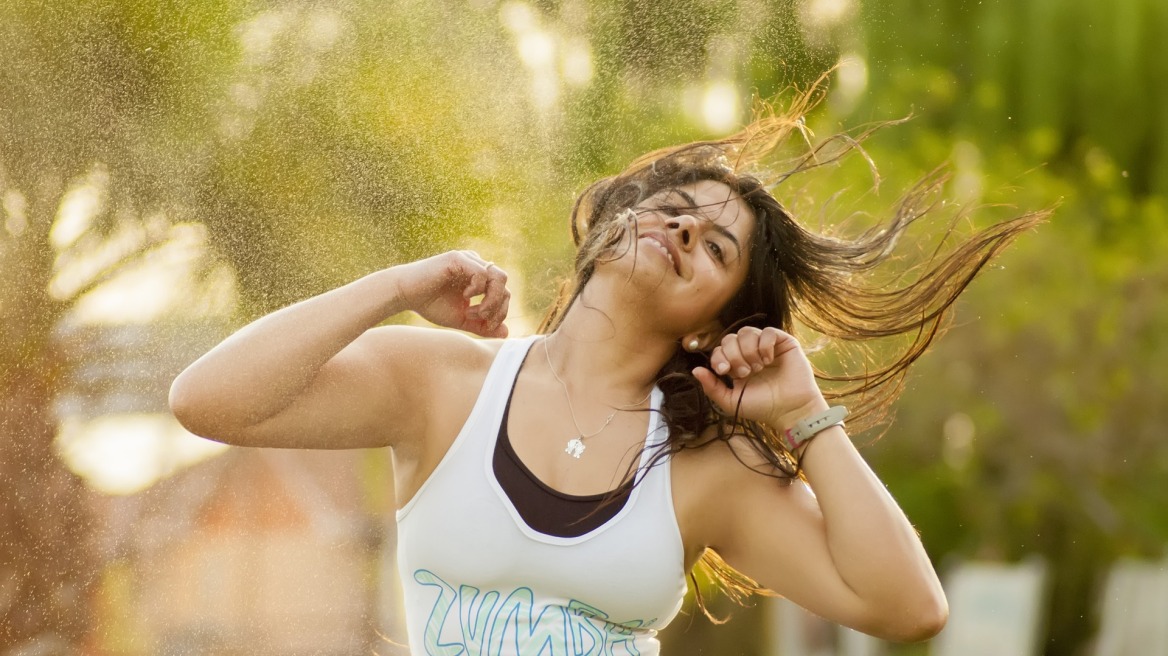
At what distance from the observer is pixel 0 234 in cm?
417

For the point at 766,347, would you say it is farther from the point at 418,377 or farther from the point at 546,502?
the point at 418,377

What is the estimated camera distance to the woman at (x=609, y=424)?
180 cm

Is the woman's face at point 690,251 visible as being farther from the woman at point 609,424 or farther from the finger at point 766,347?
the finger at point 766,347

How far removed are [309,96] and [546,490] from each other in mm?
3617

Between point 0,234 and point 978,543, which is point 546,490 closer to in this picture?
point 0,234

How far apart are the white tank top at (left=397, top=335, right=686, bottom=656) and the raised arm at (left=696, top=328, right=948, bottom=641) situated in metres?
0.14

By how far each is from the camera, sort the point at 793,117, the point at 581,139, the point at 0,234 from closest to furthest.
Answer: the point at 793,117
the point at 0,234
the point at 581,139

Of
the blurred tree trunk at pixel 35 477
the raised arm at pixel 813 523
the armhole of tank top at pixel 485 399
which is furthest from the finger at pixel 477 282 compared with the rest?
the blurred tree trunk at pixel 35 477

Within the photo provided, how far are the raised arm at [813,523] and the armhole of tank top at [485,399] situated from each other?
314 millimetres

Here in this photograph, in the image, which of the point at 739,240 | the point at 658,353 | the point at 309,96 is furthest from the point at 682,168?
the point at 309,96

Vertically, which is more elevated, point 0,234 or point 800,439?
point 800,439

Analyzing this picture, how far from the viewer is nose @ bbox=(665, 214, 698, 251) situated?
6.67ft

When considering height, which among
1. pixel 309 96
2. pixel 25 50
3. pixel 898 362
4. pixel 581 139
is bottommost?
pixel 581 139

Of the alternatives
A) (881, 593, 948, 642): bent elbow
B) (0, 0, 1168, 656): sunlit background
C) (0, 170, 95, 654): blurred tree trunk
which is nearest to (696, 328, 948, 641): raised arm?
(881, 593, 948, 642): bent elbow
